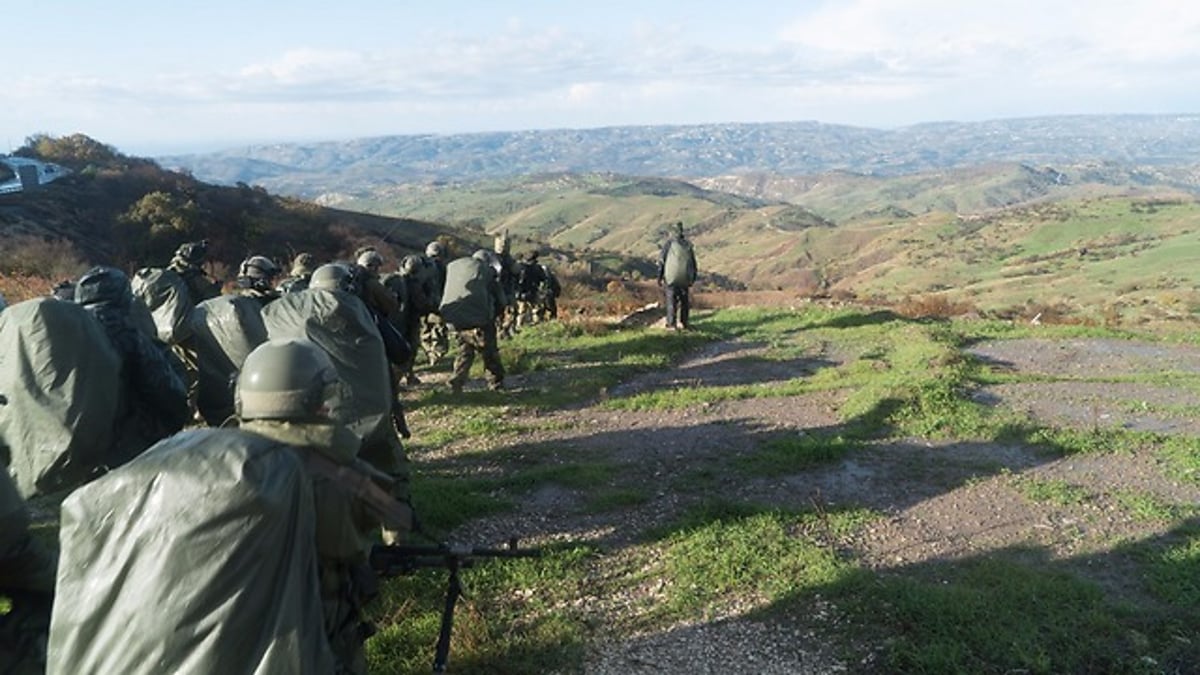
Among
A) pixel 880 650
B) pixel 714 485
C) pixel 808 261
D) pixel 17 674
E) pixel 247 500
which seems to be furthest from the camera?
pixel 808 261

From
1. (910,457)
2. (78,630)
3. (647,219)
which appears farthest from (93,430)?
(647,219)

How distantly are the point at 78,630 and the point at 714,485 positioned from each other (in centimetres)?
661

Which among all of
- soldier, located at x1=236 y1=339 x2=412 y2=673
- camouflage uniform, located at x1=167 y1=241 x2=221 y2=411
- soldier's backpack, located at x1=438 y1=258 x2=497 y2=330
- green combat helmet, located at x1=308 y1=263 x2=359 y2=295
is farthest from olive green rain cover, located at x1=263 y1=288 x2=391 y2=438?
soldier's backpack, located at x1=438 y1=258 x2=497 y2=330

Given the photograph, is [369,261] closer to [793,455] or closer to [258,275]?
[258,275]

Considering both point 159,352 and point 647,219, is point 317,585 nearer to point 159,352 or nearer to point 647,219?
point 159,352

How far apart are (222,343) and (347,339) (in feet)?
5.85

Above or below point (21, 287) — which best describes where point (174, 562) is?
above

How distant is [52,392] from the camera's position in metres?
5.61

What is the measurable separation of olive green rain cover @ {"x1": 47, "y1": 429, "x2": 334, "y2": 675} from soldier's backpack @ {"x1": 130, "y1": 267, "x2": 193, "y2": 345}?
6.49 metres

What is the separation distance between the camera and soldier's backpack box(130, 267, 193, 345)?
8773 millimetres

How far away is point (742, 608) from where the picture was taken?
604cm

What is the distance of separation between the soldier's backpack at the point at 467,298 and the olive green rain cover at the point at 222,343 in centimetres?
410

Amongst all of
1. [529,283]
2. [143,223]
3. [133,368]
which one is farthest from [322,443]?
[143,223]

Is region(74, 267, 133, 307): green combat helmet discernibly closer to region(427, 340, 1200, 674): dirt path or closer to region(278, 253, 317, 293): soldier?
region(278, 253, 317, 293): soldier
